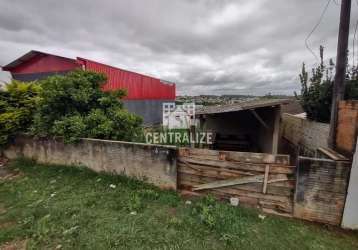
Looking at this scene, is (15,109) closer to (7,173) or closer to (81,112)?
(7,173)

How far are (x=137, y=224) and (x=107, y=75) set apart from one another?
6.88 metres

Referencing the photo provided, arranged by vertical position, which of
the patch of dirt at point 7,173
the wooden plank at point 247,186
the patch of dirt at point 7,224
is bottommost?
the patch of dirt at point 7,224

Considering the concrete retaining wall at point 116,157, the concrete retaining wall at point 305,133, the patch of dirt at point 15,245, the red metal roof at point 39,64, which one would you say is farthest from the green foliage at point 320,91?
the red metal roof at point 39,64

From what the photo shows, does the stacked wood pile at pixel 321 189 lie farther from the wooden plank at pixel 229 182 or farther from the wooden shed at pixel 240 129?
the wooden shed at pixel 240 129

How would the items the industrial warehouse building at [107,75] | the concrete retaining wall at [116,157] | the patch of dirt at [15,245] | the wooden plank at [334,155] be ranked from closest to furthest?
the patch of dirt at [15,245] < the wooden plank at [334,155] < the concrete retaining wall at [116,157] < the industrial warehouse building at [107,75]

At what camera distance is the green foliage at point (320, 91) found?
413 cm

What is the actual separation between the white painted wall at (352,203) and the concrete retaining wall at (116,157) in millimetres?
2886

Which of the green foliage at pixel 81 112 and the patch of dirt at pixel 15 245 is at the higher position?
the green foliage at pixel 81 112

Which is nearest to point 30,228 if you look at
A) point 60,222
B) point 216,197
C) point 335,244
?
point 60,222

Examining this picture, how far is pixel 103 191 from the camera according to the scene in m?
3.79

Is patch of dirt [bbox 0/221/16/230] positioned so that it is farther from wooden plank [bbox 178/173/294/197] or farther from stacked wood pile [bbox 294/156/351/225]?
stacked wood pile [bbox 294/156/351/225]

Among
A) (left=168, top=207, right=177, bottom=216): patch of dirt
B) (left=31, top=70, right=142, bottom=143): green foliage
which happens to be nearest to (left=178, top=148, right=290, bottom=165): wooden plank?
(left=168, top=207, right=177, bottom=216): patch of dirt

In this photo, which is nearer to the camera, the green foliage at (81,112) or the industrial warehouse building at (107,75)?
the green foliage at (81,112)

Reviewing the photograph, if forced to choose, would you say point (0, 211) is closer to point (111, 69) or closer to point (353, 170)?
point (353, 170)
